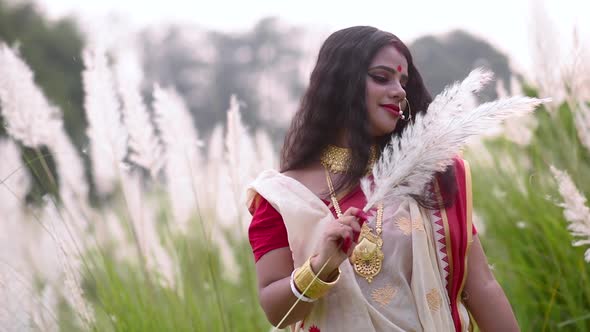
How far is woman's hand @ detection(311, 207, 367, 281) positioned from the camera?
196 cm

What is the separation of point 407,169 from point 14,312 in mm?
1474

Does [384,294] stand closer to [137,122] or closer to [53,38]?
[137,122]

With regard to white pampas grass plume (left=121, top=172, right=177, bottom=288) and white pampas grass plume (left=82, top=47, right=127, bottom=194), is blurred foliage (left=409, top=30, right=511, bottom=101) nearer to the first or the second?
white pampas grass plume (left=121, top=172, right=177, bottom=288)

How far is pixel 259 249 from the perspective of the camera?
A: 2.39 metres

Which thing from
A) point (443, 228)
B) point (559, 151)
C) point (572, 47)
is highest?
point (572, 47)

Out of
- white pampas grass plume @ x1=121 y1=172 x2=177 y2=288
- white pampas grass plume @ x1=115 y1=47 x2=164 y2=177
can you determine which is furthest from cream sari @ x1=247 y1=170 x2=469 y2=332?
white pampas grass plume @ x1=121 y1=172 x2=177 y2=288

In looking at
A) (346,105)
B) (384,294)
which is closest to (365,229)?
(384,294)

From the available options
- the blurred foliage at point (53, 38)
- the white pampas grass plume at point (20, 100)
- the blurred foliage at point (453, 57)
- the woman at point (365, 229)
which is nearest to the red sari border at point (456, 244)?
the woman at point (365, 229)

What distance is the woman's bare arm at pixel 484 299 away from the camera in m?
2.33

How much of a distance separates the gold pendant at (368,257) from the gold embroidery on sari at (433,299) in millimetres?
165

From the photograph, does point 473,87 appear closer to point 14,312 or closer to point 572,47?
point 572,47

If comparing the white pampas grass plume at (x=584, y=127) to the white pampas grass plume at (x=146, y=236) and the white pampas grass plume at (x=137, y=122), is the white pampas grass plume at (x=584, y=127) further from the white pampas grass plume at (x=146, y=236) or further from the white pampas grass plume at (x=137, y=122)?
the white pampas grass plume at (x=146, y=236)

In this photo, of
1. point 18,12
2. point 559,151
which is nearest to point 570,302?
point 559,151

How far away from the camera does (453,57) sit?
6809 mm
